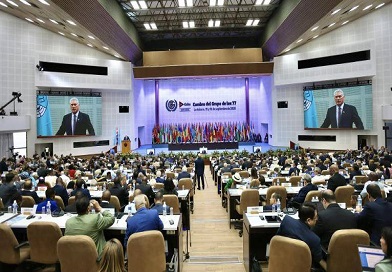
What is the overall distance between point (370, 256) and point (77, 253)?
10.7 ft

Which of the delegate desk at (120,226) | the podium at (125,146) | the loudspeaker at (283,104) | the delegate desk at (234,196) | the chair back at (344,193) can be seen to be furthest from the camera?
the loudspeaker at (283,104)

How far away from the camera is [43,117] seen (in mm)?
21188

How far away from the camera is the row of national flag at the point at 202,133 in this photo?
93.4ft

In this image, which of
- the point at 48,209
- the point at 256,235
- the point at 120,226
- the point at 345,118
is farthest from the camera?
the point at 345,118

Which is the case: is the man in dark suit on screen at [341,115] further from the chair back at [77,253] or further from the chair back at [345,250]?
the chair back at [77,253]

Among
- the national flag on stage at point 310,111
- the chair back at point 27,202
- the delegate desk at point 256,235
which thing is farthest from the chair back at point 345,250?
the national flag on stage at point 310,111

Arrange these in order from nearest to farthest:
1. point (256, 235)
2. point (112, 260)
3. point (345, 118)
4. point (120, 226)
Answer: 1. point (112, 260)
2. point (120, 226)
3. point (256, 235)
4. point (345, 118)

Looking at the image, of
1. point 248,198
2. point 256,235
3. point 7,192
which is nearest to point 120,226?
point 256,235

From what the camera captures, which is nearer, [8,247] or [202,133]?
[8,247]

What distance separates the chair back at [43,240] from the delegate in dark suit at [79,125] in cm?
1870

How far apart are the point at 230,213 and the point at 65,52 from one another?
62.0ft

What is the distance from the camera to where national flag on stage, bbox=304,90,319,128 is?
2341cm

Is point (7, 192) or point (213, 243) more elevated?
point (7, 192)

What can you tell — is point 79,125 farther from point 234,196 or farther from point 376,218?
point 376,218
